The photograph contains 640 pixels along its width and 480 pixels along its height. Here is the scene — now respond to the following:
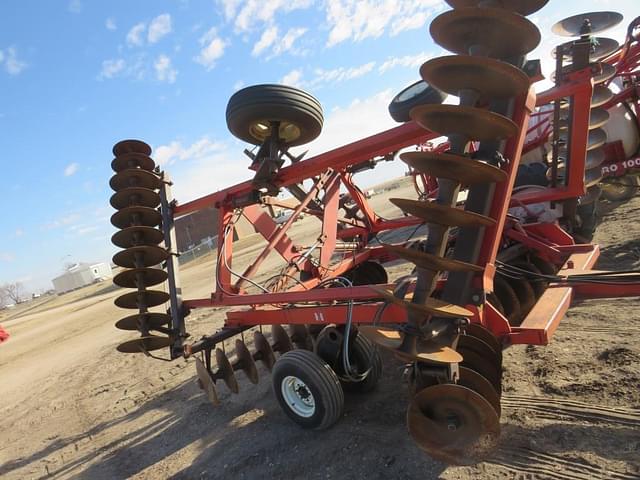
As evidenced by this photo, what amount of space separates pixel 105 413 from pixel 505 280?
4781mm

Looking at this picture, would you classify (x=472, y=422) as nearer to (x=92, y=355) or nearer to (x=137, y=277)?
(x=137, y=277)

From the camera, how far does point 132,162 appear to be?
14.9 feet

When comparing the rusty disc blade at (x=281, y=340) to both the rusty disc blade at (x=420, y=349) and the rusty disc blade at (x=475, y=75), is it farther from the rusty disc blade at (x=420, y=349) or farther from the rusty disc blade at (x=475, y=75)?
the rusty disc blade at (x=475, y=75)

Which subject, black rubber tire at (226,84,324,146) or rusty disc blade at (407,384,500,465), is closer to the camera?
rusty disc blade at (407,384,500,465)

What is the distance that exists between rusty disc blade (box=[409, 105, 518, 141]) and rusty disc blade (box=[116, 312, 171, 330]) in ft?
11.5

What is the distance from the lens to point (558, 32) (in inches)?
227

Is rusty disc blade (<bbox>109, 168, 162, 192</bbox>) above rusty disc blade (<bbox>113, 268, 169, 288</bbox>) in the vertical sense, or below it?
above

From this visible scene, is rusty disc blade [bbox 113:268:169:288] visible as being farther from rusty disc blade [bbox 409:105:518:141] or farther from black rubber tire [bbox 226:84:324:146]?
rusty disc blade [bbox 409:105:518:141]

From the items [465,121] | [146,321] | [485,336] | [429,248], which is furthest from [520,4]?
[146,321]

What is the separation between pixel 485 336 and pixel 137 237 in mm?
3541

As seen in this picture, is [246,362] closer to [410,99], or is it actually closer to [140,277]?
[140,277]

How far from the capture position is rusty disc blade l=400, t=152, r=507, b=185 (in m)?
1.93

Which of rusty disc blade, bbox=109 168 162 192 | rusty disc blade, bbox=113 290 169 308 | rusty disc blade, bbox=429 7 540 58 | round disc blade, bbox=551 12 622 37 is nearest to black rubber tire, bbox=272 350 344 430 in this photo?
rusty disc blade, bbox=113 290 169 308

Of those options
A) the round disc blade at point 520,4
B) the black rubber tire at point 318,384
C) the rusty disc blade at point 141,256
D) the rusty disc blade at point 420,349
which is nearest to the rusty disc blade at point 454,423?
the rusty disc blade at point 420,349
